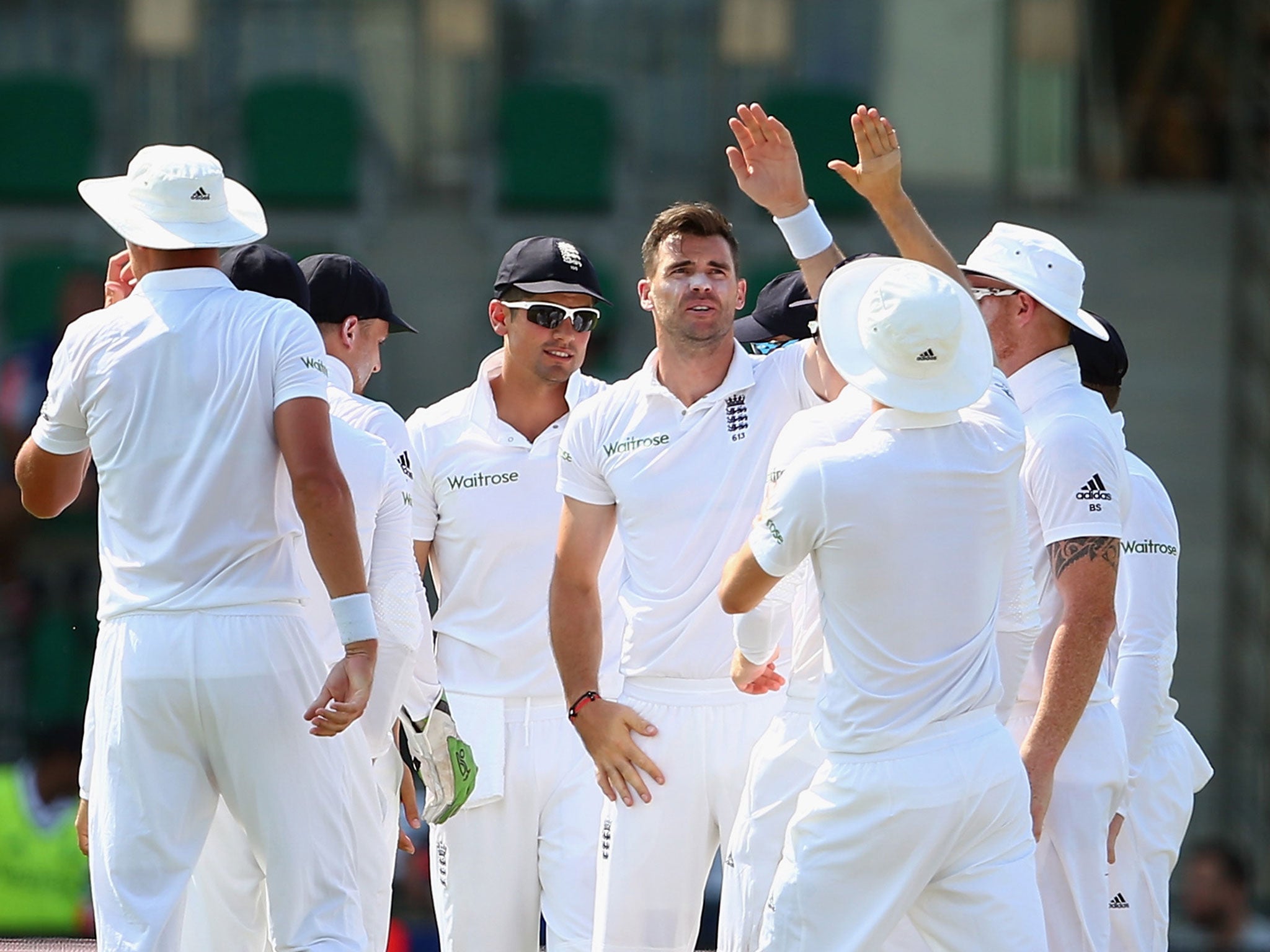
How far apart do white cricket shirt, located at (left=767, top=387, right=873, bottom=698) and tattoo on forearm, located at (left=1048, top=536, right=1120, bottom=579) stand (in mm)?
522

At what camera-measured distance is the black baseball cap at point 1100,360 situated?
458 centimetres

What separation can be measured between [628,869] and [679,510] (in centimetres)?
79

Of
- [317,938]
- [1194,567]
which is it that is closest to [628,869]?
[317,938]

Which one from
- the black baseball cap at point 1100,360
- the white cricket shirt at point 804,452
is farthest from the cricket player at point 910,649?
the black baseball cap at point 1100,360

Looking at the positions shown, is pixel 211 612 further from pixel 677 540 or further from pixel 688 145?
pixel 688 145

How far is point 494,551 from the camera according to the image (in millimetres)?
4672

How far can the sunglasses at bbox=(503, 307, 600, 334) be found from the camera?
15.6 feet

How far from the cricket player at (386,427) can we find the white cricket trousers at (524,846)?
0.09 metres

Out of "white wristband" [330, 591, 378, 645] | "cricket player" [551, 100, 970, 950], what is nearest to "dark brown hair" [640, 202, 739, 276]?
"cricket player" [551, 100, 970, 950]

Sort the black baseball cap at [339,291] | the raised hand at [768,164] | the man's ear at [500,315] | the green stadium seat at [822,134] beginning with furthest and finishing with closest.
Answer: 1. the green stadium seat at [822,134]
2. the man's ear at [500,315]
3. the black baseball cap at [339,291]
4. the raised hand at [768,164]

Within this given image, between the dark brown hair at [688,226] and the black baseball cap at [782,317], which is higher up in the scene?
the dark brown hair at [688,226]

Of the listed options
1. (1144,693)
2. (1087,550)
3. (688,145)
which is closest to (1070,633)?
(1087,550)

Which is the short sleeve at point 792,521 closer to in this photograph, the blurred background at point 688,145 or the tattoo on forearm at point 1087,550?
the tattoo on forearm at point 1087,550

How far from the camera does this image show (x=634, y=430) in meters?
4.26
